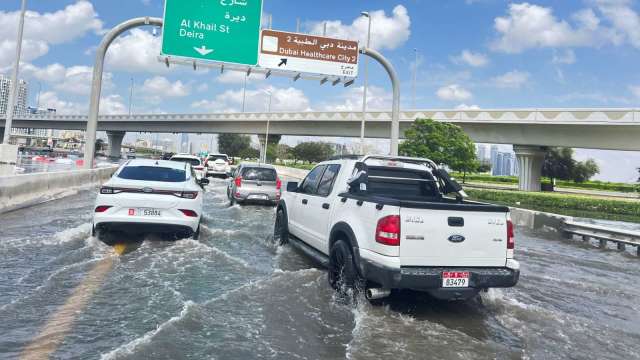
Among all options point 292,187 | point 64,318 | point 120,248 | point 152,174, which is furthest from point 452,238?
point 152,174

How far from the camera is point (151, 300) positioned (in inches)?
206

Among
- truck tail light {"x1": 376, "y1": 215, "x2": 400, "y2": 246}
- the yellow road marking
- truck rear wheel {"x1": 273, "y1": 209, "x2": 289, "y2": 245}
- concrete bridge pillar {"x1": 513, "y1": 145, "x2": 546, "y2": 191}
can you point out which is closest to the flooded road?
the yellow road marking

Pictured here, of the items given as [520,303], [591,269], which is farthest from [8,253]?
[591,269]

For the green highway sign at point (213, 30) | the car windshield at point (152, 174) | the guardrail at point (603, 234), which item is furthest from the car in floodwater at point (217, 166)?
the car windshield at point (152, 174)

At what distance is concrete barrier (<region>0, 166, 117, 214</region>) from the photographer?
12.0 meters

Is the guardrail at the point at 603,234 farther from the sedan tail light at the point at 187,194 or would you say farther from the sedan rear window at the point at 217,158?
the sedan rear window at the point at 217,158

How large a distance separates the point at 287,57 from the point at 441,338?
54.0 feet

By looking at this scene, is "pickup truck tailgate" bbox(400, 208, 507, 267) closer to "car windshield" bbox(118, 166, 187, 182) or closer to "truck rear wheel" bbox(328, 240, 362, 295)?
"truck rear wheel" bbox(328, 240, 362, 295)

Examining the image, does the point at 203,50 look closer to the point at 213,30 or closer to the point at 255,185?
A: the point at 213,30

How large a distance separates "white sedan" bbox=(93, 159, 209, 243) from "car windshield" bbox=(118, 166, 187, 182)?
0.06ft

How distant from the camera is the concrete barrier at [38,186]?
12008 millimetres

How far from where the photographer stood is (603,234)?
13.6 metres

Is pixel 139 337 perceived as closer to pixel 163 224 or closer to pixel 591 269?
pixel 163 224

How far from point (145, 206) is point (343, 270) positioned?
13.4 feet
